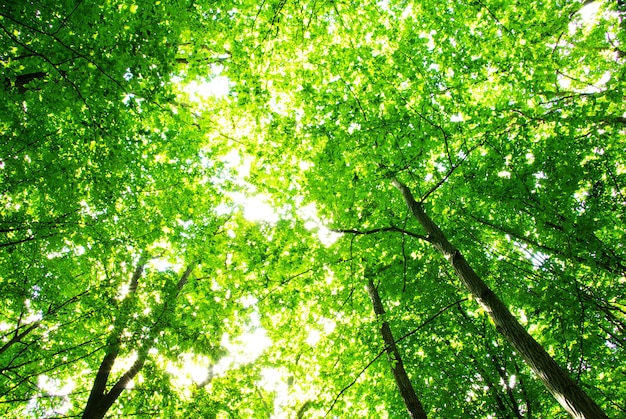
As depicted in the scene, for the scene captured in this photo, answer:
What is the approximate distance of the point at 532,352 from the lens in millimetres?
3879

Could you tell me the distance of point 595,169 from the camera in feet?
17.1

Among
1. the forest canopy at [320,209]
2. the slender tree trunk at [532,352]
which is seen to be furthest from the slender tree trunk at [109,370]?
the slender tree trunk at [532,352]

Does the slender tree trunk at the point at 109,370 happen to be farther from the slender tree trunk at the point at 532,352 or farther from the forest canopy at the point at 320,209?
the slender tree trunk at the point at 532,352

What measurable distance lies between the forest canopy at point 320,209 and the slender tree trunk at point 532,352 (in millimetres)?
30

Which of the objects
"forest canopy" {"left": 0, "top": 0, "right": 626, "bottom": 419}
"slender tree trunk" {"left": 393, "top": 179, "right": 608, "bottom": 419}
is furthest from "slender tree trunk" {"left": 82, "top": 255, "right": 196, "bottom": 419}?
"slender tree trunk" {"left": 393, "top": 179, "right": 608, "bottom": 419}

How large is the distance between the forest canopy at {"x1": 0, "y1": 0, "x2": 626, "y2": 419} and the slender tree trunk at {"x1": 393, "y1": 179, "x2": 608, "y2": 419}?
1.2 inches

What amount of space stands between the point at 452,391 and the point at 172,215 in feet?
25.4

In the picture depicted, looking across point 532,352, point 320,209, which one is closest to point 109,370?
point 320,209

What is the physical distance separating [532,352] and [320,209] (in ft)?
13.5

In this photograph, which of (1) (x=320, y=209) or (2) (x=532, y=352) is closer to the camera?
(2) (x=532, y=352)

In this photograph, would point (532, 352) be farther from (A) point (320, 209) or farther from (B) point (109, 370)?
(B) point (109, 370)

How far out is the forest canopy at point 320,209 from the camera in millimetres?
4633

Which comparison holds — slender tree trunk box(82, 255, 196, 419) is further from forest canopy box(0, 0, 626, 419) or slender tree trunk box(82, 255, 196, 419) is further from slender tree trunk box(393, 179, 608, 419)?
slender tree trunk box(393, 179, 608, 419)

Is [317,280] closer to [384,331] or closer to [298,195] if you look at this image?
[298,195]
